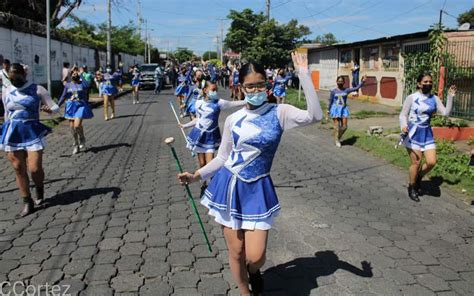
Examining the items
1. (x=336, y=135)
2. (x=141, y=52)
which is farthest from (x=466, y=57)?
(x=141, y=52)

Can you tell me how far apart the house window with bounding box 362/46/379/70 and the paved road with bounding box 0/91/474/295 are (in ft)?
56.9

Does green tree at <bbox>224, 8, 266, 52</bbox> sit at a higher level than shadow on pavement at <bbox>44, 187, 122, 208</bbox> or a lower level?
higher

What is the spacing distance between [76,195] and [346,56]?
2558 centimetres

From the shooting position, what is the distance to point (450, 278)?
14.1 ft

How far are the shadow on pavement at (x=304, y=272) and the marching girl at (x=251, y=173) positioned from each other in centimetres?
61

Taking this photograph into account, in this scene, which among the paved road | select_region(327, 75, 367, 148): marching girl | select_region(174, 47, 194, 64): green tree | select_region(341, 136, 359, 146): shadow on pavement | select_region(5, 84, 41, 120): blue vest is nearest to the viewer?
the paved road

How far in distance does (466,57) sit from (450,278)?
43.2 ft

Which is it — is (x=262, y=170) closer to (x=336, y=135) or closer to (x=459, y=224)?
(x=459, y=224)

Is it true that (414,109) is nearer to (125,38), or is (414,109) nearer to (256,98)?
(256,98)

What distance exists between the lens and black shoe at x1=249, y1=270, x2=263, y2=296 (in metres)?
3.79

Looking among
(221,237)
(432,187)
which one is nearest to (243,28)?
(432,187)

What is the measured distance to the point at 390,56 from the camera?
23453 millimetres

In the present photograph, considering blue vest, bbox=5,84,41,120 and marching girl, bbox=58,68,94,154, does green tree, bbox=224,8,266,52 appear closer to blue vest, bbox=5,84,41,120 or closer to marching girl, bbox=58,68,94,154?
marching girl, bbox=58,68,94,154

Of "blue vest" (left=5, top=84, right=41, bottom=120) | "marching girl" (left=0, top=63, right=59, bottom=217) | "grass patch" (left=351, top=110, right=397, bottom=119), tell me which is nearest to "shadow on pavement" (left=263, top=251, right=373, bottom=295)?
"marching girl" (left=0, top=63, right=59, bottom=217)
